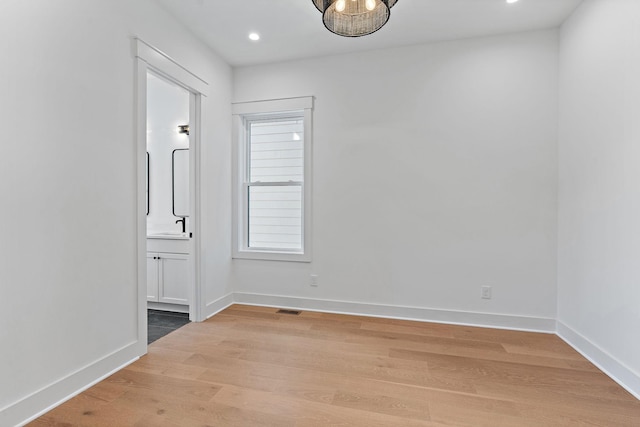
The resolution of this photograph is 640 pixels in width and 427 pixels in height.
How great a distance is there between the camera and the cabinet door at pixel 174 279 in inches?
136

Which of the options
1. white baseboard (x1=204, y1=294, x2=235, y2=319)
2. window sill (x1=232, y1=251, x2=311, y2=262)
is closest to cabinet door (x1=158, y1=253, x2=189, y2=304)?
white baseboard (x1=204, y1=294, x2=235, y2=319)

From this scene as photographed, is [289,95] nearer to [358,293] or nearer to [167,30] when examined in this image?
[167,30]

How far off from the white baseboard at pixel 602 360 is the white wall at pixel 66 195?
3.38m

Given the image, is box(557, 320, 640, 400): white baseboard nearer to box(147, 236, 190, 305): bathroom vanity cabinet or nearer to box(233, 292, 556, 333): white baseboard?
box(233, 292, 556, 333): white baseboard

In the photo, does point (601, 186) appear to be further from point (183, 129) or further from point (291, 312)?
point (183, 129)

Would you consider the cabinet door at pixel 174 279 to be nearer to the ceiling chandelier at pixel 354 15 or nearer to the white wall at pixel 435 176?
the white wall at pixel 435 176

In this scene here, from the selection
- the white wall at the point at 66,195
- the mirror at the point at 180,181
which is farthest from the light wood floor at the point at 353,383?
the mirror at the point at 180,181

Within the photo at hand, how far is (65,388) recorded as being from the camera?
6.10 feet

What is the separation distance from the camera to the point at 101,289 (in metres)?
2.10

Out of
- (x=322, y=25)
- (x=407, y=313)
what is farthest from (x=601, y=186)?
(x=322, y=25)

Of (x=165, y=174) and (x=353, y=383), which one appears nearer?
(x=353, y=383)

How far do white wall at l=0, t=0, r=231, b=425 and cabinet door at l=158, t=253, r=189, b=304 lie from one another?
1.07 metres

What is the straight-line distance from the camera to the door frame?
238 cm

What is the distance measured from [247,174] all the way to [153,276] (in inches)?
62.8
